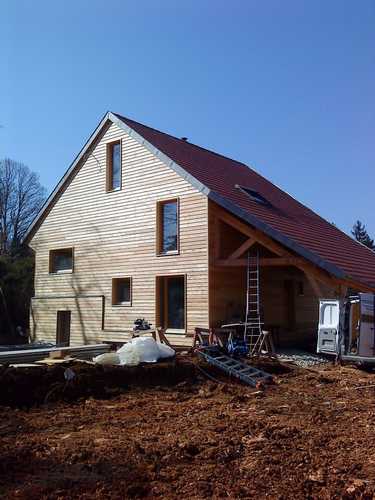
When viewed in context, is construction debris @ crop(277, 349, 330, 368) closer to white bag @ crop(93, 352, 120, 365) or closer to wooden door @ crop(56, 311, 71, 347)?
white bag @ crop(93, 352, 120, 365)

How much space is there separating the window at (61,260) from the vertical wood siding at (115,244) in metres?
0.25

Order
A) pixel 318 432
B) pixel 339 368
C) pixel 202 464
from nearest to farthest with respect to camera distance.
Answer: pixel 202 464 < pixel 318 432 < pixel 339 368

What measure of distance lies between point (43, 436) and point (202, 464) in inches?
87.3

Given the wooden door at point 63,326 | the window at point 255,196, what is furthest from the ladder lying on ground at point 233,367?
the wooden door at point 63,326

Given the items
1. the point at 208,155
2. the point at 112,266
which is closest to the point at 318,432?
the point at 112,266

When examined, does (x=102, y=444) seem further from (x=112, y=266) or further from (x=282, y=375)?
(x=112, y=266)

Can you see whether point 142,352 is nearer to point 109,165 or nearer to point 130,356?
point 130,356

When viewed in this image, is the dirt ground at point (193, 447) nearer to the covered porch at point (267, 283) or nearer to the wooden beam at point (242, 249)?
the covered porch at point (267, 283)

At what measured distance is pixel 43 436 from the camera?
240 inches

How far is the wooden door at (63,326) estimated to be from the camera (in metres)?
19.2

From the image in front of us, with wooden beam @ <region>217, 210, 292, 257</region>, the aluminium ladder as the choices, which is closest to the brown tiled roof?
wooden beam @ <region>217, 210, 292, 257</region>

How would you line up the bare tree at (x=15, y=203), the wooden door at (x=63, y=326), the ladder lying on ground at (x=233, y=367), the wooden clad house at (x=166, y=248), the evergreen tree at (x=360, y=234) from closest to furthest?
the ladder lying on ground at (x=233, y=367) < the wooden clad house at (x=166, y=248) < the wooden door at (x=63, y=326) < the bare tree at (x=15, y=203) < the evergreen tree at (x=360, y=234)

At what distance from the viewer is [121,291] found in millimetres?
17344

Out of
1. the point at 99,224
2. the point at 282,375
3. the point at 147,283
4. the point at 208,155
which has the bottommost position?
the point at 282,375
